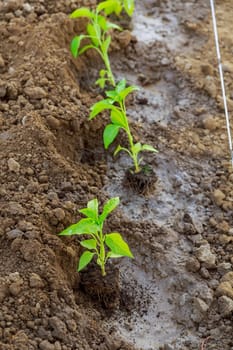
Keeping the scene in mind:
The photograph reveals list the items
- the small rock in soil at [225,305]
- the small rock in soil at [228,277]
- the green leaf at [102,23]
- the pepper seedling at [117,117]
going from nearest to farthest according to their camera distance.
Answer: the small rock in soil at [225,305]
the small rock in soil at [228,277]
the pepper seedling at [117,117]
the green leaf at [102,23]

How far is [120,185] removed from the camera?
2.69 metres

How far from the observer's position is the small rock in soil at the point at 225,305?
2227mm

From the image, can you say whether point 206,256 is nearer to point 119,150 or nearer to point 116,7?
point 119,150

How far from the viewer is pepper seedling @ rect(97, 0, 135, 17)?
9.17 feet

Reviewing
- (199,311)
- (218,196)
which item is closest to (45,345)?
(199,311)

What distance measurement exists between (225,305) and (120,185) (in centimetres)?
72

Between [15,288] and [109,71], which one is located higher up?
[109,71]

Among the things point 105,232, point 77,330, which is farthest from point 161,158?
point 77,330

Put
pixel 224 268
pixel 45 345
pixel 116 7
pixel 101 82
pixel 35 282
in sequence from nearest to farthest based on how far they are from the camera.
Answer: pixel 45 345, pixel 35 282, pixel 224 268, pixel 101 82, pixel 116 7

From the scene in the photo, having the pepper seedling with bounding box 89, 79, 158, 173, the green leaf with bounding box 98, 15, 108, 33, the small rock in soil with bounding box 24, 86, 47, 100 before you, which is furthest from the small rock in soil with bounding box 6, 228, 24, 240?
the green leaf with bounding box 98, 15, 108, 33

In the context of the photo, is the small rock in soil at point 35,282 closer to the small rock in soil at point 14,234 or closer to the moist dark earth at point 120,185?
the moist dark earth at point 120,185

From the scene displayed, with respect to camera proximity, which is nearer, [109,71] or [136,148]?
[136,148]

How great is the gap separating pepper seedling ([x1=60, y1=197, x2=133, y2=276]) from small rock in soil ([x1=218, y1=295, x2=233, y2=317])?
37 centimetres

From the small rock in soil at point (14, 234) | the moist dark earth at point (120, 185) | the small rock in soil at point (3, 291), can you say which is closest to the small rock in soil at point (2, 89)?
the moist dark earth at point (120, 185)
